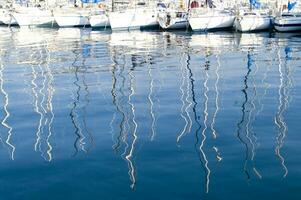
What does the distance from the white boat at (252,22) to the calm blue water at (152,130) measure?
21280 mm

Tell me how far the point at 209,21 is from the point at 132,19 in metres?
9.40

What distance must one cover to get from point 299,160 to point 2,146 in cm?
667

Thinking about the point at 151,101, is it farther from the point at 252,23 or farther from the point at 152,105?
the point at 252,23

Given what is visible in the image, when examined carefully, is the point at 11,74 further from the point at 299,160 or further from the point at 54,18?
the point at 54,18

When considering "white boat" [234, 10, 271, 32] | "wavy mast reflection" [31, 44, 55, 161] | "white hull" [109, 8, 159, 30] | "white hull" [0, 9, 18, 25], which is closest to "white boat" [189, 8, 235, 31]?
"white boat" [234, 10, 271, 32]

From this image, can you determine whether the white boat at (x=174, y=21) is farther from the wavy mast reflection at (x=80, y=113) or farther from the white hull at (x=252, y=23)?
the wavy mast reflection at (x=80, y=113)

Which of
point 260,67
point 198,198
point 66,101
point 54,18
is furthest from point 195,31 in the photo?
point 198,198

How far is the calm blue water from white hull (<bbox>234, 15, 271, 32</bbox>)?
837 inches

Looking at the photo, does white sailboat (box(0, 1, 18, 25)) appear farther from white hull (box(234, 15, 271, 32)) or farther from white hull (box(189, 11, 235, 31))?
white hull (box(234, 15, 271, 32))

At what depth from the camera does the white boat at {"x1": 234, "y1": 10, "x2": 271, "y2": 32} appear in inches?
1863

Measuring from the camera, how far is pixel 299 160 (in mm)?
10477

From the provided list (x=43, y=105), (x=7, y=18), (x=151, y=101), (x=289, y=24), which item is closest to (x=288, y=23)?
(x=289, y=24)

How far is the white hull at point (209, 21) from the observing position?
4962 centimetres

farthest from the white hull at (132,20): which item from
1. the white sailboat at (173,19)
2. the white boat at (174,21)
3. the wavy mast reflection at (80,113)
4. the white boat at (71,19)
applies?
the wavy mast reflection at (80,113)
